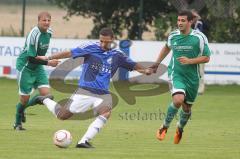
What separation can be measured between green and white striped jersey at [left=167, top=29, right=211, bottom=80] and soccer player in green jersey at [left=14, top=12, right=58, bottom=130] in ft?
9.09

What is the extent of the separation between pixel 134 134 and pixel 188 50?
2.34 meters

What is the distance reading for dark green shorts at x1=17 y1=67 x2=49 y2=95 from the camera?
17188 mm

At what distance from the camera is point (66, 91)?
88.8 ft

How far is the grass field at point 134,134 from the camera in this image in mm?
12664

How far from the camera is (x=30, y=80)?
56.5 feet

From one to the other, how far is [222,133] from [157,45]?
14566 mm

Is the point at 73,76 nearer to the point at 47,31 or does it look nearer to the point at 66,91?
the point at 66,91

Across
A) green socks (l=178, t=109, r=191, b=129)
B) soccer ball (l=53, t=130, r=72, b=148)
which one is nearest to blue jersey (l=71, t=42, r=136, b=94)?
Result: soccer ball (l=53, t=130, r=72, b=148)

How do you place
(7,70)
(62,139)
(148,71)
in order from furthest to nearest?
(7,70) → (148,71) → (62,139)

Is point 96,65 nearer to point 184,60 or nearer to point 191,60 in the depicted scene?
point 184,60

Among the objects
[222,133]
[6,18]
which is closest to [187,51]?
[222,133]

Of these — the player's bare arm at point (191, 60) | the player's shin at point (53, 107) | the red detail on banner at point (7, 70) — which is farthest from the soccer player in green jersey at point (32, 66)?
the red detail on banner at point (7, 70)

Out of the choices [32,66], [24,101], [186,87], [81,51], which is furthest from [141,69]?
[24,101]

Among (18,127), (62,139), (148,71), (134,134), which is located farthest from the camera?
(18,127)
